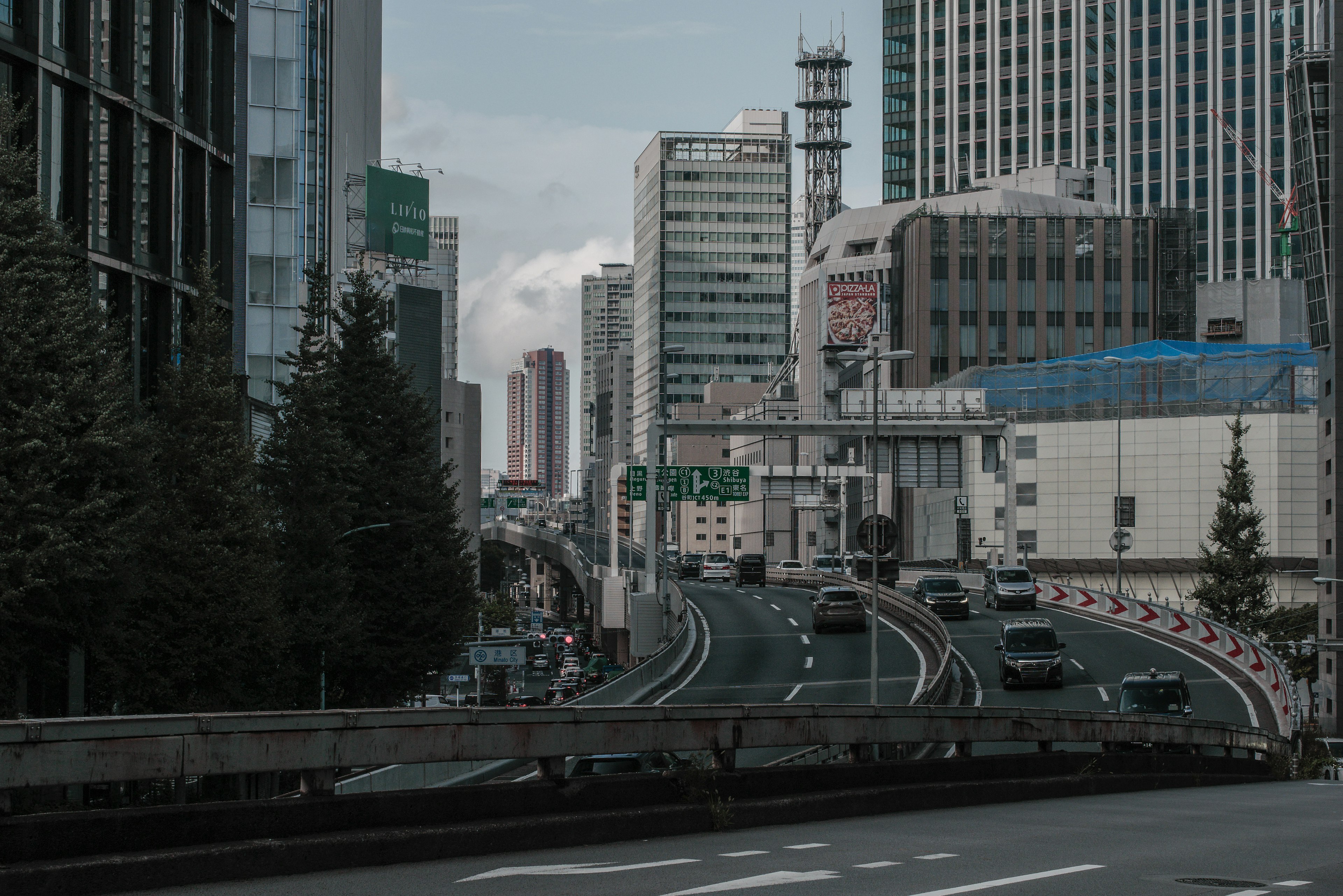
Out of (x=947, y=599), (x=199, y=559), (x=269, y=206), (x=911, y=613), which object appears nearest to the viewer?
(x=199, y=559)

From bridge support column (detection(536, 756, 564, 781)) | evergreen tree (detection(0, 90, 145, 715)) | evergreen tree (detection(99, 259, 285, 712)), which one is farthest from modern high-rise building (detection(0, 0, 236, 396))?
bridge support column (detection(536, 756, 564, 781))

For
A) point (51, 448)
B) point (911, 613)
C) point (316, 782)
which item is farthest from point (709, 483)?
point (316, 782)

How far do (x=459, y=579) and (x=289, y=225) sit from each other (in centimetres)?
2703

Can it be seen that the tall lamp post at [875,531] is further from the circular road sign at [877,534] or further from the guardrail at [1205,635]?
the guardrail at [1205,635]

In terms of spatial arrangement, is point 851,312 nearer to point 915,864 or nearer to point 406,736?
point 915,864

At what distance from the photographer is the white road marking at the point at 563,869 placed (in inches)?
408

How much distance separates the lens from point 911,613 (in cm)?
6575

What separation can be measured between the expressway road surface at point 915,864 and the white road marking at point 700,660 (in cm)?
2201

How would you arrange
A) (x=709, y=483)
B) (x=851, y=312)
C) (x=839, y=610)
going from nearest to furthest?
(x=839, y=610) → (x=709, y=483) → (x=851, y=312)

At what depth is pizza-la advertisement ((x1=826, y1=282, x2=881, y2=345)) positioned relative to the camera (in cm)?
11088

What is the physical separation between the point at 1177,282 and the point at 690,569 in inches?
2443

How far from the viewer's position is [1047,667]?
44.9m

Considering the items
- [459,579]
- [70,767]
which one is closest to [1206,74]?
[459,579]

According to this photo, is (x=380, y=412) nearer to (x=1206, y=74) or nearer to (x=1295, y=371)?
(x=1295, y=371)
